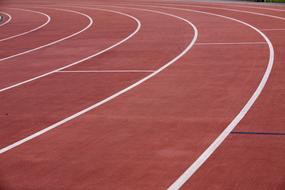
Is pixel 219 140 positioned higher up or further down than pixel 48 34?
higher up

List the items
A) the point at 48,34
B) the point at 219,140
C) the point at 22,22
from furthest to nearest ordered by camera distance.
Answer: the point at 22,22 < the point at 48,34 < the point at 219,140

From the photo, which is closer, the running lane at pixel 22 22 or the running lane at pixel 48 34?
the running lane at pixel 48 34

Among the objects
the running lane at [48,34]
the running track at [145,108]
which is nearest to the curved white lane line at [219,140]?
the running track at [145,108]

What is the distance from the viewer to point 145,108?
1021 centimetres

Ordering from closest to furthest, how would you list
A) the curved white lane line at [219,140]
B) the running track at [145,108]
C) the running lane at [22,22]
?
the curved white lane line at [219,140] → the running track at [145,108] → the running lane at [22,22]

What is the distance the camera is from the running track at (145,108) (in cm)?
705

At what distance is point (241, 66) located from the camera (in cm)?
1352

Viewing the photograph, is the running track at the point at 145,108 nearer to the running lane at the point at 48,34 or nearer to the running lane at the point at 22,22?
the running lane at the point at 48,34

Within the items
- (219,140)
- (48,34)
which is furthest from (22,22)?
(219,140)

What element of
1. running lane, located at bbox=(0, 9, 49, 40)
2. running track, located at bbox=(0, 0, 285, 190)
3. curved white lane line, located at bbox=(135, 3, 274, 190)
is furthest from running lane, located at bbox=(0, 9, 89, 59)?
curved white lane line, located at bbox=(135, 3, 274, 190)

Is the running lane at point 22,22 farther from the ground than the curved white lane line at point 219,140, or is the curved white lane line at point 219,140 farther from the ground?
the curved white lane line at point 219,140

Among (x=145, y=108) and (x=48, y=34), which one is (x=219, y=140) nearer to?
(x=145, y=108)

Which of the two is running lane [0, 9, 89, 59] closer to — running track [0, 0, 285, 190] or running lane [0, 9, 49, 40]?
running track [0, 0, 285, 190]

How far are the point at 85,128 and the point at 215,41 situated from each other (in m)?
8.75
